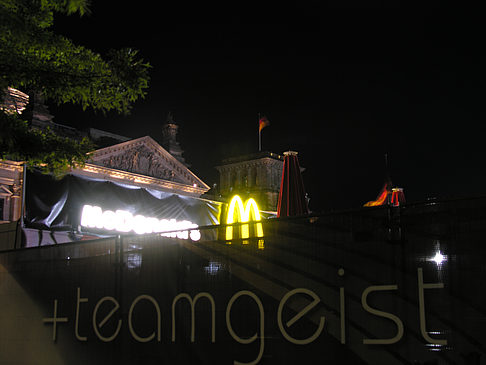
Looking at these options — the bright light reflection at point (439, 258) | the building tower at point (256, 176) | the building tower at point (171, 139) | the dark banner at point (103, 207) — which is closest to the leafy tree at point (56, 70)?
the bright light reflection at point (439, 258)

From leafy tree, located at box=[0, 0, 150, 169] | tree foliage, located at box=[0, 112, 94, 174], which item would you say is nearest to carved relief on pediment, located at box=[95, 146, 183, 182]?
tree foliage, located at box=[0, 112, 94, 174]

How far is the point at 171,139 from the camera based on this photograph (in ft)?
173

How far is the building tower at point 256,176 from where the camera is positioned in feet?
299

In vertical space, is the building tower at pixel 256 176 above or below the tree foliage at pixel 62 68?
above

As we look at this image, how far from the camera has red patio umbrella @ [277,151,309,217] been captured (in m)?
10.5

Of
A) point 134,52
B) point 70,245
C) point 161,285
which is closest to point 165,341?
point 161,285

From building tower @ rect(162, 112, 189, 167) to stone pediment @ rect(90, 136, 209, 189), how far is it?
163 inches

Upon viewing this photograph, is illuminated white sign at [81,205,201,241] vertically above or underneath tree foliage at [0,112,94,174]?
underneath

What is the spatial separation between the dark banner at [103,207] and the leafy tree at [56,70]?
7113 millimetres

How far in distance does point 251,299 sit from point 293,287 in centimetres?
56

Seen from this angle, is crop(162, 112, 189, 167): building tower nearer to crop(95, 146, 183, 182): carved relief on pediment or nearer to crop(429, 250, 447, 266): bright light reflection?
crop(95, 146, 183, 182): carved relief on pediment

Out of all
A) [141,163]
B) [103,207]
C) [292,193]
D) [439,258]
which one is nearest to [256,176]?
[141,163]

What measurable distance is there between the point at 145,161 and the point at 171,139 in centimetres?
890

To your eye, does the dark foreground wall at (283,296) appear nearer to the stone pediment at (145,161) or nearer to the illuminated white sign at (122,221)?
the illuminated white sign at (122,221)
